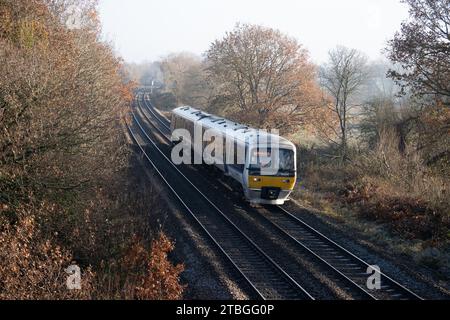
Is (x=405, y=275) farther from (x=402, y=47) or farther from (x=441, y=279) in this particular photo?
(x=402, y=47)

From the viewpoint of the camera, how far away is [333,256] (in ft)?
39.7

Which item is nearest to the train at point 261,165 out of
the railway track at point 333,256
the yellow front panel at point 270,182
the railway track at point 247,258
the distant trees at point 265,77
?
the yellow front panel at point 270,182

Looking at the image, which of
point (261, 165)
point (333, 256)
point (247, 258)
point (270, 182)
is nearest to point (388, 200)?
point (270, 182)

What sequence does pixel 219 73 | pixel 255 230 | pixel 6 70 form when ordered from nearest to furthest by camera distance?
pixel 6 70 < pixel 255 230 < pixel 219 73

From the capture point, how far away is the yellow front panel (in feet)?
51.0

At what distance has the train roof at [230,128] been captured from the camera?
16.1 m

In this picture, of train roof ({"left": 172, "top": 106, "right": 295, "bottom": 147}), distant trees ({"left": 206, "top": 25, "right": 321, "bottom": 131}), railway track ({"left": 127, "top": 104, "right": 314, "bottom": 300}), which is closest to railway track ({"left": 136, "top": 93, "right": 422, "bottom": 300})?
railway track ({"left": 127, "top": 104, "right": 314, "bottom": 300})

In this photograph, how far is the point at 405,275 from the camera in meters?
10.9

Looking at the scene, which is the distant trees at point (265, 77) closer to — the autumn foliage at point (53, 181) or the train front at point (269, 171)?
the train front at point (269, 171)

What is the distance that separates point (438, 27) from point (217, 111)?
59.9 feet

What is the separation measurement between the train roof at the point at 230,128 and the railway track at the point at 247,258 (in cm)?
277
